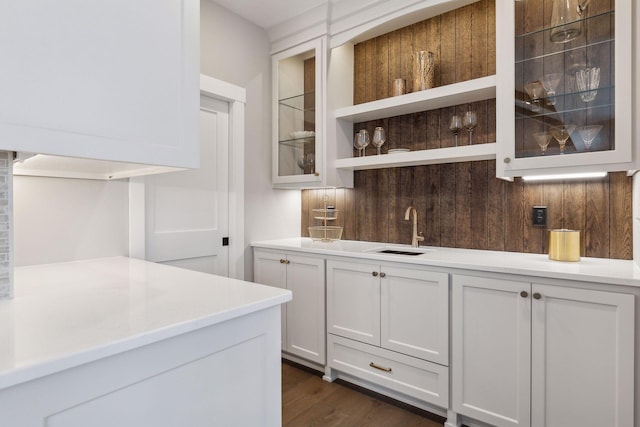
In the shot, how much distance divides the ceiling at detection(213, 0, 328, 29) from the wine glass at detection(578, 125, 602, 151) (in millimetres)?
1841

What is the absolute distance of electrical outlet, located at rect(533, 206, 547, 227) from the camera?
2.11m

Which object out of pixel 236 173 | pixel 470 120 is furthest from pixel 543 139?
pixel 236 173

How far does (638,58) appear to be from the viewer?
161 cm

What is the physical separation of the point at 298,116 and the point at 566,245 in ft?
6.56

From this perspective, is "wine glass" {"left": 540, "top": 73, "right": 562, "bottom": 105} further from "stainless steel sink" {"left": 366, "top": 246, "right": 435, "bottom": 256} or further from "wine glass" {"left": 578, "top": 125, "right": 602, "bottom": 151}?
"stainless steel sink" {"left": 366, "top": 246, "right": 435, "bottom": 256}

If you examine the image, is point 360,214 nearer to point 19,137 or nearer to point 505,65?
point 505,65

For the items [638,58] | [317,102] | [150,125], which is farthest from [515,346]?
[317,102]

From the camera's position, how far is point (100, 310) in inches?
39.0

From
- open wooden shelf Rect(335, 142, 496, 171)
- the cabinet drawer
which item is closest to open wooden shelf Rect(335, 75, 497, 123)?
open wooden shelf Rect(335, 142, 496, 171)

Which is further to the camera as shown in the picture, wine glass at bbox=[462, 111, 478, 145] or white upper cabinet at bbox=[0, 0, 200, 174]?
wine glass at bbox=[462, 111, 478, 145]

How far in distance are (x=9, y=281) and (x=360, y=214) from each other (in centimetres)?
222

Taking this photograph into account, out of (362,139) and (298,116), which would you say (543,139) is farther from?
(298,116)

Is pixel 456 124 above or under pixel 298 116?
under

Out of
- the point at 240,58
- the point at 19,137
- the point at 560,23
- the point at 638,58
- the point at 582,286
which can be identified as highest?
the point at 240,58
